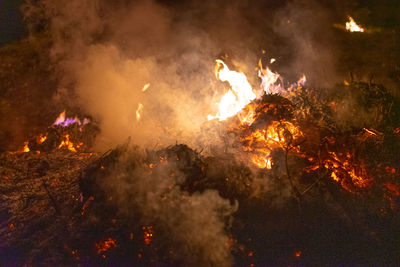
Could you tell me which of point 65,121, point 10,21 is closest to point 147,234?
point 65,121

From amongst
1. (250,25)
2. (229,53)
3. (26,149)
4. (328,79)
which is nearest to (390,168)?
(328,79)

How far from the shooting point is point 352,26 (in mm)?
8203

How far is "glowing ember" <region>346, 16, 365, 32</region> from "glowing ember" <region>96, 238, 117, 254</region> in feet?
27.3

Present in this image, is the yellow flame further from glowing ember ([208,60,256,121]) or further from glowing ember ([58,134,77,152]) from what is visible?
glowing ember ([208,60,256,121])

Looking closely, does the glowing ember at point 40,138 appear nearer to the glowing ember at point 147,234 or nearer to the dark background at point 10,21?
the dark background at point 10,21

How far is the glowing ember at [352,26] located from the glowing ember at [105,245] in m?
8.33

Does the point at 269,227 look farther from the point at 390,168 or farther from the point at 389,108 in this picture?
the point at 389,108

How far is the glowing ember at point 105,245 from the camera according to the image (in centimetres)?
335

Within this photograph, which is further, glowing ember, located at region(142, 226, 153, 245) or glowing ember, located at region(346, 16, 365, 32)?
glowing ember, located at region(346, 16, 365, 32)

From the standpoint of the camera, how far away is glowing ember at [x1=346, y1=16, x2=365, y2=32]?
8125mm

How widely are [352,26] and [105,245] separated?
338 inches

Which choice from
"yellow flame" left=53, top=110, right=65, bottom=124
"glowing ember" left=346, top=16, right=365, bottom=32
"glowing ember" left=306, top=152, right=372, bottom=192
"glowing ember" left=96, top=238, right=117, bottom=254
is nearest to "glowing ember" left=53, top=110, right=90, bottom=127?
"yellow flame" left=53, top=110, right=65, bottom=124

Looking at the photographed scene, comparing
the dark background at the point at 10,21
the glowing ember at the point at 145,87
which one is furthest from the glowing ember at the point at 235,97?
the dark background at the point at 10,21

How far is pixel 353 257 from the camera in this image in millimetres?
3238
